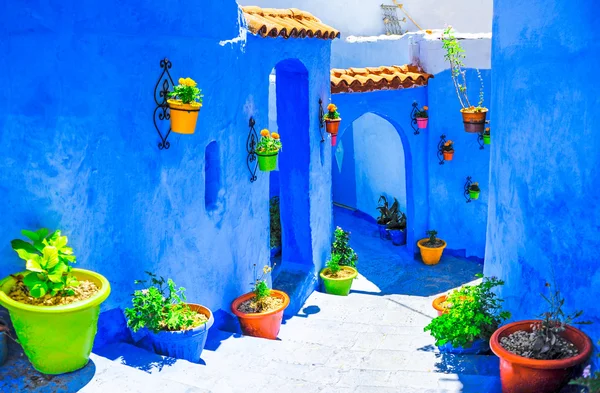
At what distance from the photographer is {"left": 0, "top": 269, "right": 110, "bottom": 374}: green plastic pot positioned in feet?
15.7

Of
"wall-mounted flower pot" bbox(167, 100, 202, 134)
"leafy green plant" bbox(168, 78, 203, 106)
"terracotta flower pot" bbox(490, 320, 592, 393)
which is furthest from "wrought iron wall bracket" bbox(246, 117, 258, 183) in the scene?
"terracotta flower pot" bbox(490, 320, 592, 393)

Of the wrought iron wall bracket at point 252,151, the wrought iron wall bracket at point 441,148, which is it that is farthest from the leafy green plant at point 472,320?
the wrought iron wall bracket at point 441,148

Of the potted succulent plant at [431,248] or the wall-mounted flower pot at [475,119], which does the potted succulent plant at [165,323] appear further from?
the potted succulent plant at [431,248]

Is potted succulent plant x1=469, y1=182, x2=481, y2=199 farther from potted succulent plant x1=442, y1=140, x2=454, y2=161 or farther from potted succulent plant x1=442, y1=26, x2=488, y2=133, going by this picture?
potted succulent plant x1=442, y1=26, x2=488, y2=133

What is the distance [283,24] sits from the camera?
912 cm

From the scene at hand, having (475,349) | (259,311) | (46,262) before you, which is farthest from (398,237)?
(46,262)

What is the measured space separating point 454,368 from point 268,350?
2.08 meters

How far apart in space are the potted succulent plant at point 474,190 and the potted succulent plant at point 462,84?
5.15ft

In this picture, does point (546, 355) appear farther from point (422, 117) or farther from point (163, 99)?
point (422, 117)

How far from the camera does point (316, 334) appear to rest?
8.97 metres

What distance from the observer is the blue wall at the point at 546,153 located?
5.40 m

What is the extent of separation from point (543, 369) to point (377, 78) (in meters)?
7.69

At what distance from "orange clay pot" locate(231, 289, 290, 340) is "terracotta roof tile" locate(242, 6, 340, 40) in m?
3.34

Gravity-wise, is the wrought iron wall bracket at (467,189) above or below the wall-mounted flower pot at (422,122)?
below
